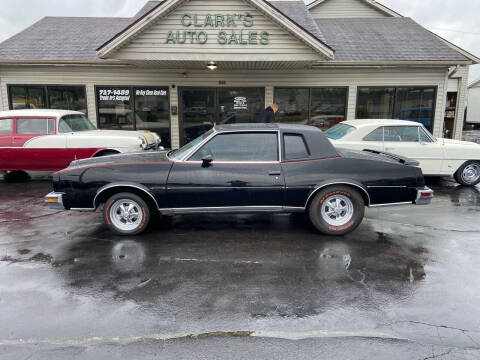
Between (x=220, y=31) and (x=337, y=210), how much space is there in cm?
653

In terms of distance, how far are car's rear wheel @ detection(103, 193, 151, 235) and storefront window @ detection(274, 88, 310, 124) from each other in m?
8.33

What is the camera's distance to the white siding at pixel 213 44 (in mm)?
9703

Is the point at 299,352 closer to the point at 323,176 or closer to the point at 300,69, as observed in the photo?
the point at 323,176

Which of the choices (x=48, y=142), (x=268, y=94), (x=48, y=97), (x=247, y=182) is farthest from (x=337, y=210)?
(x=48, y=97)

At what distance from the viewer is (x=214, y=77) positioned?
485 inches

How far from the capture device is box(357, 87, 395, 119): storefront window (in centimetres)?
1255

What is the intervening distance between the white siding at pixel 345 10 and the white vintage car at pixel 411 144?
1314 cm

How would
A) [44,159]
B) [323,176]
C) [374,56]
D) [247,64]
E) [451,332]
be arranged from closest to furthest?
[451,332], [323,176], [44,159], [247,64], [374,56]

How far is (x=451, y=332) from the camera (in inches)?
123

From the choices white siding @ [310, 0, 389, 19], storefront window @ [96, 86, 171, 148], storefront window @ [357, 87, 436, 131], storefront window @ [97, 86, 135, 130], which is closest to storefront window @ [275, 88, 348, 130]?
storefront window @ [357, 87, 436, 131]

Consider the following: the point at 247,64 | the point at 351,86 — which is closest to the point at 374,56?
the point at 351,86

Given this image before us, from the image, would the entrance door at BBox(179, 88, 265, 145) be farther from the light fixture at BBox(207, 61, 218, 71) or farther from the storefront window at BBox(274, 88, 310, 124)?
the light fixture at BBox(207, 61, 218, 71)

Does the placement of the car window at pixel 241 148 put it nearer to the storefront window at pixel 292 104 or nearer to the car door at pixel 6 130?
the car door at pixel 6 130

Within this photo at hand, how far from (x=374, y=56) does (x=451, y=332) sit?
10901 millimetres
